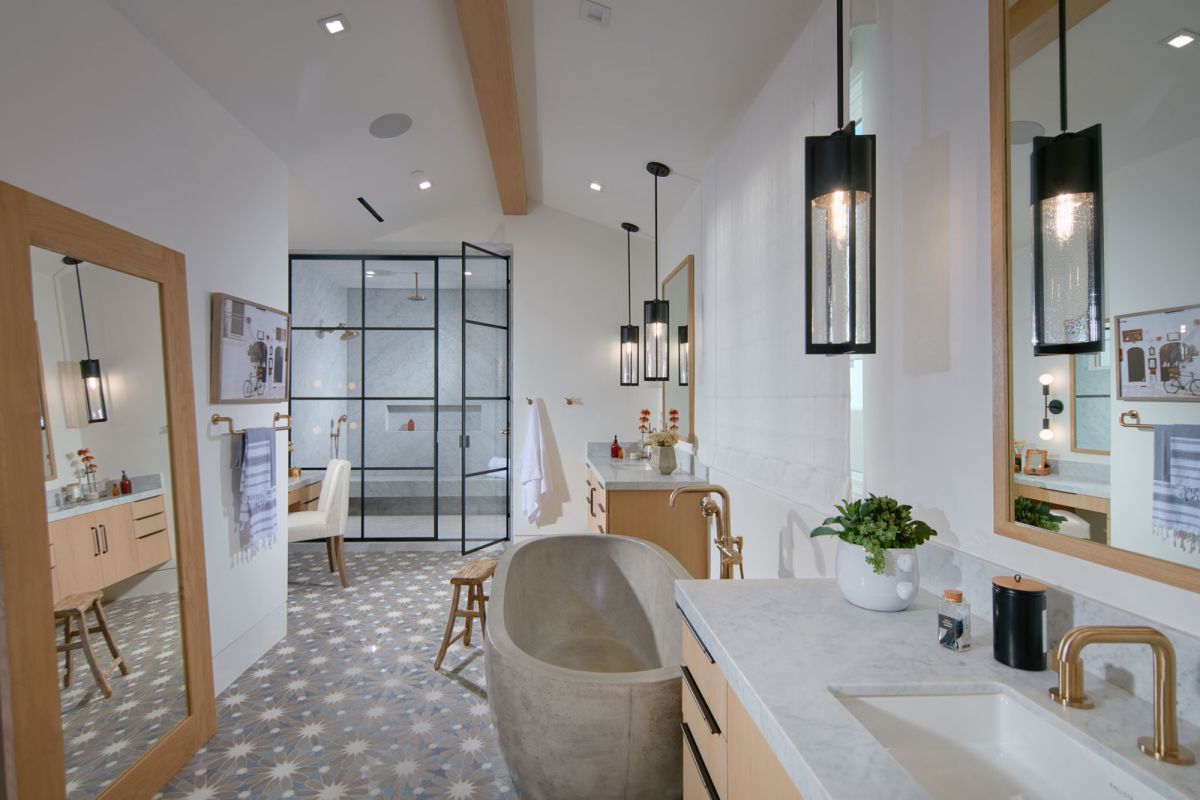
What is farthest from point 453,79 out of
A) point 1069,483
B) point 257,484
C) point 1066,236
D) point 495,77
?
point 1069,483

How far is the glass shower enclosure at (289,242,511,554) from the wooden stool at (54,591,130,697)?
3.33 meters

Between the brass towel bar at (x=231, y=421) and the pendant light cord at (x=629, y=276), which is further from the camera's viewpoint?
the pendant light cord at (x=629, y=276)

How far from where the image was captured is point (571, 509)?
5.18m

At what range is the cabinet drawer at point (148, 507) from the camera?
80.4 inches

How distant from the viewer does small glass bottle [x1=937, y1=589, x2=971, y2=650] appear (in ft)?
3.60

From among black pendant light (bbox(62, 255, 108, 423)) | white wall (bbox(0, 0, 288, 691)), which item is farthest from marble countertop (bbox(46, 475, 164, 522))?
white wall (bbox(0, 0, 288, 691))

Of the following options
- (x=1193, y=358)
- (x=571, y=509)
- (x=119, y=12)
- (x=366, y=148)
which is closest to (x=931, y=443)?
(x=1193, y=358)

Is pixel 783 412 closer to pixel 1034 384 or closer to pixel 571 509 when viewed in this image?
pixel 1034 384

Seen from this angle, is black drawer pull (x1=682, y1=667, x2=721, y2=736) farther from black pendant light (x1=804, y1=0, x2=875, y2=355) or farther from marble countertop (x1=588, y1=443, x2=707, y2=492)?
marble countertop (x1=588, y1=443, x2=707, y2=492)

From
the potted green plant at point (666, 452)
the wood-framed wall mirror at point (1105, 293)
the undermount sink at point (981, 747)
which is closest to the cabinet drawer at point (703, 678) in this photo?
the undermount sink at point (981, 747)

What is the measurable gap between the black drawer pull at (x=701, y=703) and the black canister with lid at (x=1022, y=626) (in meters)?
0.53

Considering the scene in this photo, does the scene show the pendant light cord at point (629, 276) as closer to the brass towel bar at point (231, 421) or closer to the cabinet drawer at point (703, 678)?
the brass towel bar at point (231, 421)

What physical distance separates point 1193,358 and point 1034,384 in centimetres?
32

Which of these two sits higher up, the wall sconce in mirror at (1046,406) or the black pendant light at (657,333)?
the black pendant light at (657,333)
